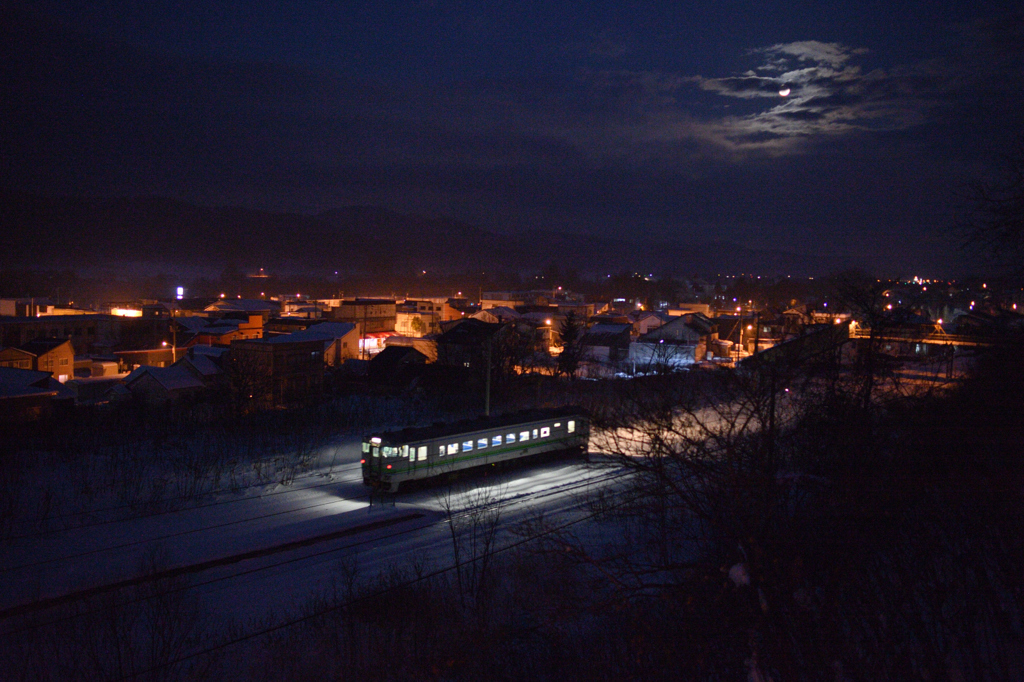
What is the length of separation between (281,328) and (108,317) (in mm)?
11115

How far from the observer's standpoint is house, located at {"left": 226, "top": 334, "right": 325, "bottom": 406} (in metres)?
19.6

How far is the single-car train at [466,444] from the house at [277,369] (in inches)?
371

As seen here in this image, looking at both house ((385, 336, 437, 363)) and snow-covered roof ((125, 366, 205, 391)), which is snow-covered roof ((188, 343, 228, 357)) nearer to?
snow-covered roof ((125, 366, 205, 391))

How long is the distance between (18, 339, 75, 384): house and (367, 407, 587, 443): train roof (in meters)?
21.7

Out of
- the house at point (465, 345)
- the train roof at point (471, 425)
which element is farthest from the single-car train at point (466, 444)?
the house at point (465, 345)

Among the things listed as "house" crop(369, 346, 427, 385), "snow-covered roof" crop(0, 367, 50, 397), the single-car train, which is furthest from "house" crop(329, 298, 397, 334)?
the single-car train

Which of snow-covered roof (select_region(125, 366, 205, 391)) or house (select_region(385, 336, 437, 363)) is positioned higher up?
house (select_region(385, 336, 437, 363))

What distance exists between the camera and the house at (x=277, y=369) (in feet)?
64.2

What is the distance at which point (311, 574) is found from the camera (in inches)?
305

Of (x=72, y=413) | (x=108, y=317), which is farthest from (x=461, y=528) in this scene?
(x=108, y=317)

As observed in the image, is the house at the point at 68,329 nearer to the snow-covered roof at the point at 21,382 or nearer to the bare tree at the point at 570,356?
the snow-covered roof at the point at 21,382

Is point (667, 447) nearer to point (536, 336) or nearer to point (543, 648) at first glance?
point (543, 648)

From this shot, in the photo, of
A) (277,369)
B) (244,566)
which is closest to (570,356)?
(277,369)

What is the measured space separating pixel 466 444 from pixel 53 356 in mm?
23472
